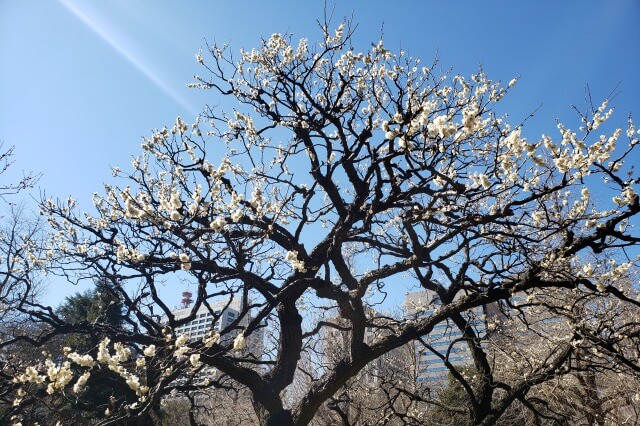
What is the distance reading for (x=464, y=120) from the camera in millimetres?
2883

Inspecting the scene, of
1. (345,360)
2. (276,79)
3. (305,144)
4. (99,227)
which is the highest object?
(276,79)

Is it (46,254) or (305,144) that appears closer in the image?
(305,144)

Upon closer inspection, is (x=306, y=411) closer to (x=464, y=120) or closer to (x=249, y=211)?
(x=249, y=211)

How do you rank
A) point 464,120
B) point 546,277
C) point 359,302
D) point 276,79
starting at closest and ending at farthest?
point 464,120, point 546,277, point 359,302, point 276,79

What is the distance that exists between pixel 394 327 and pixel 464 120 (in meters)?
4.24

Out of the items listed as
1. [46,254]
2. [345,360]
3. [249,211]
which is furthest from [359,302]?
[46,254]

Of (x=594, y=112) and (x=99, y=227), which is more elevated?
(x=594, y=112)

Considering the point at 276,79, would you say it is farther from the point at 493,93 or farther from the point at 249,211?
the point at 493,93

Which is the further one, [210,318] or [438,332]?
[438,332]

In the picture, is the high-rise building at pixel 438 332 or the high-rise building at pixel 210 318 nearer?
the high-rise building at pixel 210 318

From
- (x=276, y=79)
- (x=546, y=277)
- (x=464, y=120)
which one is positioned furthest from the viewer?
(x=276, y=79)

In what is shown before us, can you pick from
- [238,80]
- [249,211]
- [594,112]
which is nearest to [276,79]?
[238,80]

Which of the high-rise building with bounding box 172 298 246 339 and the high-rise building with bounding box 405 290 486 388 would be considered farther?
the high-rise building with bounding box 405 290 486 388

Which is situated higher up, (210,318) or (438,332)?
(438,332)
